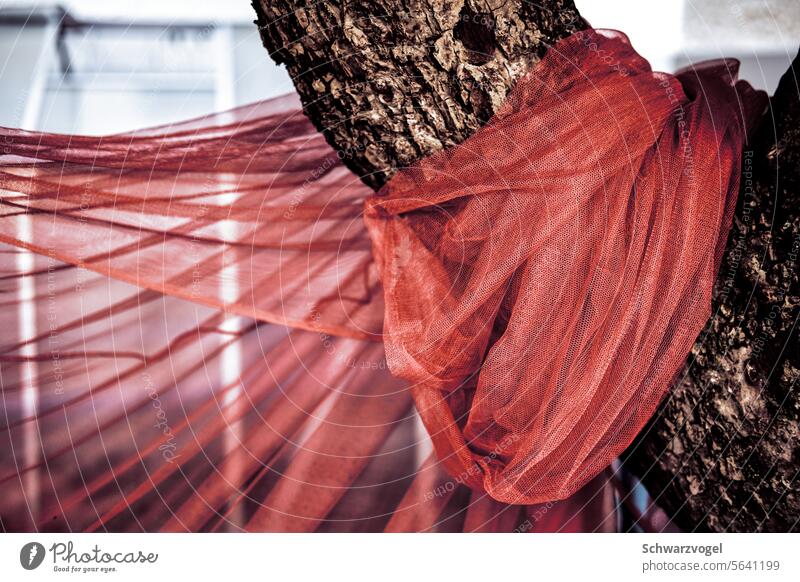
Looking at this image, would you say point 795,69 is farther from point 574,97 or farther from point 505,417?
point 505,417

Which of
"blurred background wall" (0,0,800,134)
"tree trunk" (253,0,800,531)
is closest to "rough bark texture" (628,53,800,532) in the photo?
"tree trunk" (253,0,800,531)

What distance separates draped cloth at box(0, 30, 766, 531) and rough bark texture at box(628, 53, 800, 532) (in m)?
0.02

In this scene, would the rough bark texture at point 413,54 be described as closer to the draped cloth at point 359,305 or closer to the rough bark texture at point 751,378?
the draped cloth at point 359,305

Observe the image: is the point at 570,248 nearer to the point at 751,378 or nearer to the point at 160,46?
the point at 751,378

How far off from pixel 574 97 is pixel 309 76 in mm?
178

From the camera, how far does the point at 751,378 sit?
1.25 ft

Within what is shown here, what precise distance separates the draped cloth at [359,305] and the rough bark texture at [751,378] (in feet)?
0.06

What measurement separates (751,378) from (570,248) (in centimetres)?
16

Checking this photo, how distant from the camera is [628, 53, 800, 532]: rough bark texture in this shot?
361 mm

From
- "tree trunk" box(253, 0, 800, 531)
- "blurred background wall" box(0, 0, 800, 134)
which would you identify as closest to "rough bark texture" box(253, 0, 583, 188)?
"tree trunk" box(253, 0, 800, 531)

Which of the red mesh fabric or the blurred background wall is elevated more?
the blurred background wall

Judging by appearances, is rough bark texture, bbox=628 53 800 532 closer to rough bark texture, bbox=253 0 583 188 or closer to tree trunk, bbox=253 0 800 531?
tree trunk, bbox=253 0 800 531

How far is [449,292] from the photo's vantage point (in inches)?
15.2

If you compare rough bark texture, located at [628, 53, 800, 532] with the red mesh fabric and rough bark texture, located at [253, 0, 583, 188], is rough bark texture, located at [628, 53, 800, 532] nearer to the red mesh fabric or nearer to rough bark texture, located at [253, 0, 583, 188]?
the red mesh fabric
